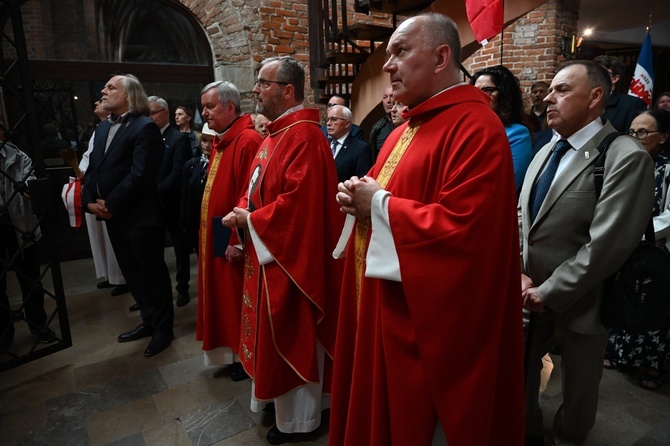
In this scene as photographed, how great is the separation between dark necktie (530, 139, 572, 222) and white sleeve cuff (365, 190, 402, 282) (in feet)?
2.89

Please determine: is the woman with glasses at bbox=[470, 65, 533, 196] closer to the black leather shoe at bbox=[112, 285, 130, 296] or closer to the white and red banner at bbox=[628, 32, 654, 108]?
the white and red banner at bbox=[628, 32, 654, 108]

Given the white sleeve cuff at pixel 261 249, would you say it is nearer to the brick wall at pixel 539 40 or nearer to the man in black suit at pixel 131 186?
the man in black suit at pixel 131 186

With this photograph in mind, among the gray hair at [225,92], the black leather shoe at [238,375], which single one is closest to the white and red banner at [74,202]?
the gray hair at [225,92]

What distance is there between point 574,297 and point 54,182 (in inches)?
228

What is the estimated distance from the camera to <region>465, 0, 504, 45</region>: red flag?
3.71 m

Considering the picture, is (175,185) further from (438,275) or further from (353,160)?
(438,275)

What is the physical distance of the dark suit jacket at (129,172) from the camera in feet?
9.99

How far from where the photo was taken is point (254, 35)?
590 cm

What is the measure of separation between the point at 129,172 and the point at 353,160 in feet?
5.87

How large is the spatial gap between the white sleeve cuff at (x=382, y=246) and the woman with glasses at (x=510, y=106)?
4.81ft

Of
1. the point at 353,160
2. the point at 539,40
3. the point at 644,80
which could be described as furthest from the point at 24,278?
the point at 539,40

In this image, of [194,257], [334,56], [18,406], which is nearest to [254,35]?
[334,56]

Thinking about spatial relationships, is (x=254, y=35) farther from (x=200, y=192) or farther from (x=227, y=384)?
(x=227, y=384)

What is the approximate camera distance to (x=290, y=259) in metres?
2.14
